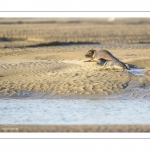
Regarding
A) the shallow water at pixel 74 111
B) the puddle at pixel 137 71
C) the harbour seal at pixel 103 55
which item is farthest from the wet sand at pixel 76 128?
the harbour seal at pixel 103 55

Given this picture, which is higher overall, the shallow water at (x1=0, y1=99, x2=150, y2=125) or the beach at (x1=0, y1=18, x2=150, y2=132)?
the shallow water at (x1=0, y1=99, x2=150, y2=125)

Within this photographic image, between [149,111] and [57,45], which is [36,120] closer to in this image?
[149,111]

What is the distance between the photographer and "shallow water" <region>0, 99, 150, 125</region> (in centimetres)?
745

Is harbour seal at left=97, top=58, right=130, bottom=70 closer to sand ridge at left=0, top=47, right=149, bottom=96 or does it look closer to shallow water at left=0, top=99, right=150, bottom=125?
sand ridge at left=0, top=47, right=149, bottom=96

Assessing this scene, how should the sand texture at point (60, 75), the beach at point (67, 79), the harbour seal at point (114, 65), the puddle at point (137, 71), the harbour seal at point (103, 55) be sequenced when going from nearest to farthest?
the beach at point (67, 79), the sand texture at point (60, 75), the puddle at point (137, 71), the harbour seal at point (114, 65), the harbour seal at point (103, 55)

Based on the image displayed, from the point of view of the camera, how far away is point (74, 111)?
814 cm

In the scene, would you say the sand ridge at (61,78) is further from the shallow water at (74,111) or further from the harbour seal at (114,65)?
the shallow water at (74,111)

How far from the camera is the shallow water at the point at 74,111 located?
745 centimetres

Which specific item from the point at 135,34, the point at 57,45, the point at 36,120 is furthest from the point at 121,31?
the point at 36,120

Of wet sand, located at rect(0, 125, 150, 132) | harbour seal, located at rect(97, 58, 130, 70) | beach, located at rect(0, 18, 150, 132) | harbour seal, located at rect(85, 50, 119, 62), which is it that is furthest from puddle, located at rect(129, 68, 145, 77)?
wet sand, located at rect(0, 125, 150, 132)

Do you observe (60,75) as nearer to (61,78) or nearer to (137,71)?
(61,78)

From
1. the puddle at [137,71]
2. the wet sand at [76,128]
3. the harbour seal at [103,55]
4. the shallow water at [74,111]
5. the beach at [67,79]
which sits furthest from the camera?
the harbour seal at [103,55]
